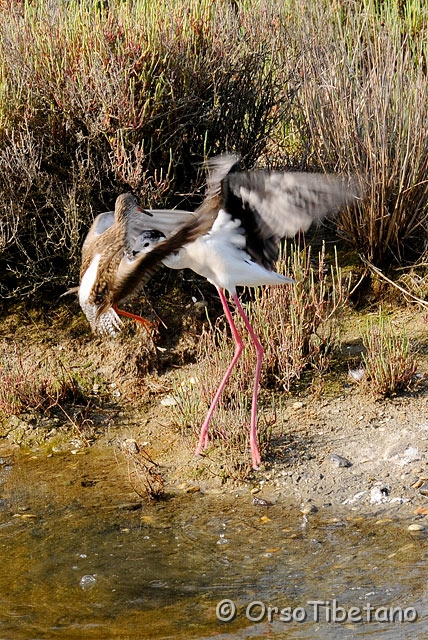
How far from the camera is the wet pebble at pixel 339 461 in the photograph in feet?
16.4

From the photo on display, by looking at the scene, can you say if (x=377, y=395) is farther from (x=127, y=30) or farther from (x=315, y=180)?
(x=127, y=30)

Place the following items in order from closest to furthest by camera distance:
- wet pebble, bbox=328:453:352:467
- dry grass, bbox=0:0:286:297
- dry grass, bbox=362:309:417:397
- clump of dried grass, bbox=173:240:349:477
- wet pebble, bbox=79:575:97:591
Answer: wet pebble, bbox=79:575:97:591 < wet pebble, bbox=328:453:352:467 < dry grass, bbox=362:309:417:397 < clump of dried grass, bbox=173:240:349:477 < dry grass, bbox=0:0:286:297

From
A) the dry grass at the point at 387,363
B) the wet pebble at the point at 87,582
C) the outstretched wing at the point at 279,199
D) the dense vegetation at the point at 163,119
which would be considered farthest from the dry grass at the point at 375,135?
the wet pebble at the point at 87,582

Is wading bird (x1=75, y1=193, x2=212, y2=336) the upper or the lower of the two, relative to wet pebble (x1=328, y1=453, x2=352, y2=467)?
upper

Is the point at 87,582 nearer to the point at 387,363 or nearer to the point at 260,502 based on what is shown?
the point at 260,502

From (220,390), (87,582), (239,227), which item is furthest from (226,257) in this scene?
(87,582)

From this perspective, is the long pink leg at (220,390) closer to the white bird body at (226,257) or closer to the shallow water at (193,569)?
the white bird body at (226,257)

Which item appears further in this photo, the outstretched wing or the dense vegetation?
the dense vegetation

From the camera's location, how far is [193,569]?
4.15 metres

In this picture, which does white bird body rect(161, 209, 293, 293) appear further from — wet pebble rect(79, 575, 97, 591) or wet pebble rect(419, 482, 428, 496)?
wet pebble rect(79, 575, 97, 591)

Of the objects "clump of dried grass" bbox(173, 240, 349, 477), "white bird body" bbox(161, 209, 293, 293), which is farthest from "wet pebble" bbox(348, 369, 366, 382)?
"white bird body" bbox(161, 209, 293, 293)

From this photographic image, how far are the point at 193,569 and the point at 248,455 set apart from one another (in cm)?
108

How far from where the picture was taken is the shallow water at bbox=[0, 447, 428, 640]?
145 inches

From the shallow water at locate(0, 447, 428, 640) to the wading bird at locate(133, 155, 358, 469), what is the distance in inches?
23.9
